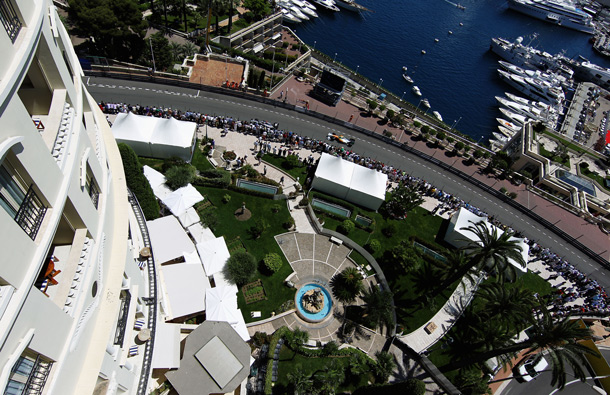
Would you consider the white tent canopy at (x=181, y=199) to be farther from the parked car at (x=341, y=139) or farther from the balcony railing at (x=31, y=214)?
the parked car at (x=341, y=139)

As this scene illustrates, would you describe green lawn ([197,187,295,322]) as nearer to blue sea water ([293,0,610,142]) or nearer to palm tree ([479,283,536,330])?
palm tree ([479,283,536,330])

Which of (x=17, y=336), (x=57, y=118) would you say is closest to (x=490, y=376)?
(x=17, y=336)

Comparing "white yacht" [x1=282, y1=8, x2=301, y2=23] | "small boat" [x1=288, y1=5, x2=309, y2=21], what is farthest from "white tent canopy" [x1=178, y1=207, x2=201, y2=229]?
"small boat" [x1=288, y1=5, x2=309, y2=21]

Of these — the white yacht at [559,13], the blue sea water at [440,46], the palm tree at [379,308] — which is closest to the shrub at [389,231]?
the palm tree at [379,308]

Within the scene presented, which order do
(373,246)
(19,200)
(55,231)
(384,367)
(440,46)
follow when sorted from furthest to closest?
1. (440,46)
2. (373,246)
3. (384,367)
4. (55,231)
5. (19,200)

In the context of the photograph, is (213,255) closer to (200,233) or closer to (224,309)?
(200,233)

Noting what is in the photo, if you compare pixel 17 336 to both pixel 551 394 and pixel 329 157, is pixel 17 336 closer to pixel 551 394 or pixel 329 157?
pixel 329 157

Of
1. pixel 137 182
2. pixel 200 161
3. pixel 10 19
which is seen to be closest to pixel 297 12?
pixel 200 161
